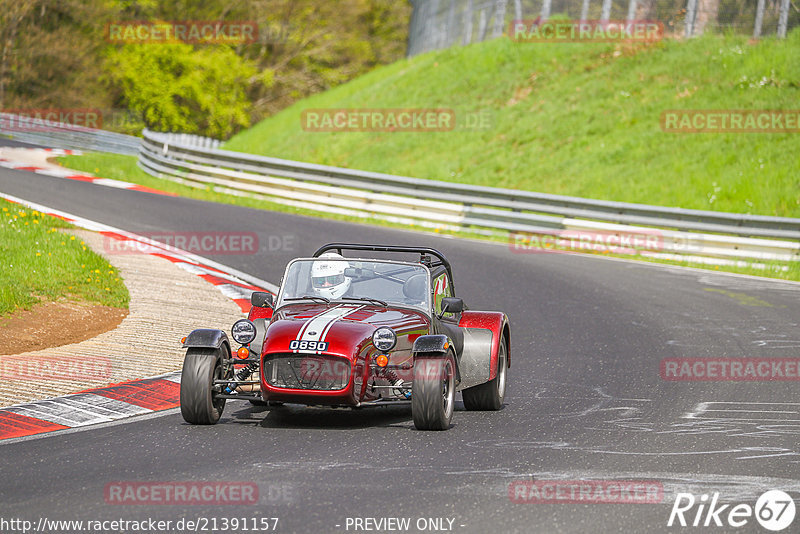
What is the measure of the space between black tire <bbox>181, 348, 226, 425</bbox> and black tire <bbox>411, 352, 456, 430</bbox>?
152 centimetres

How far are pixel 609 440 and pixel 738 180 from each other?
54.8 ft

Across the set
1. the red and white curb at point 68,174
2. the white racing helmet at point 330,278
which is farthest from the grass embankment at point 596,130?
the white racing helmet at point 330,278

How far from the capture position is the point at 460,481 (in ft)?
19.8

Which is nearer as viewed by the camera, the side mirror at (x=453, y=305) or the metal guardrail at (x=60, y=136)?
the side mirror at (x=453, y=305)

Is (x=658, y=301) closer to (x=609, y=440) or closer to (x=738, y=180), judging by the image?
(x=609, y=440)

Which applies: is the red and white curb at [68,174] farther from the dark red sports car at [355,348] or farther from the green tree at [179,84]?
the green tree at [179,84]

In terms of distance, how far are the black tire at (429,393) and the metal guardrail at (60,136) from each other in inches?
1262

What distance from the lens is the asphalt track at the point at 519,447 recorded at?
543 cm

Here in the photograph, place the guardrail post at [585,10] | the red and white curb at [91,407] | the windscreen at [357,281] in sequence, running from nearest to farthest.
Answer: the red and white curb at [91,407]
the windscreen at [357,281]
the guardrail post at [585,10]

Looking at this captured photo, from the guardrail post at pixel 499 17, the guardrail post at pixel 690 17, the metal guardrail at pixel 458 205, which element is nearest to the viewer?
the metal guardrail at pixel 458 205

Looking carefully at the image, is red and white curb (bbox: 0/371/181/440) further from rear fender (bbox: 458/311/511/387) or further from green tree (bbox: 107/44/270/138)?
green tree (bbox: 107/44/270/138)

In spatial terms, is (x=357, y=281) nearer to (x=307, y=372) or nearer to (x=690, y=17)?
(x=307, y=372)

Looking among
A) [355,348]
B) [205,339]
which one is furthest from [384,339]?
[205,339]

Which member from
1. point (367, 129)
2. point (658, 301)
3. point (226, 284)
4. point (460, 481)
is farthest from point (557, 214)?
point (460, 481)
